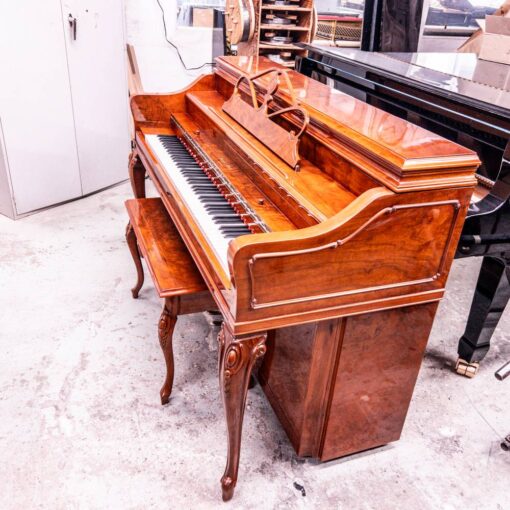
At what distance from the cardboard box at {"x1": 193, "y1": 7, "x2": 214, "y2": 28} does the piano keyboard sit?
2666 millimetres

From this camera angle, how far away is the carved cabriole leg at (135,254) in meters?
2.54

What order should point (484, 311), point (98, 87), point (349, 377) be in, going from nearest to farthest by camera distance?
point (349, 377) → point (484, 311) → point (98, 87)

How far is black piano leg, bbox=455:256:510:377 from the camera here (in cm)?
205

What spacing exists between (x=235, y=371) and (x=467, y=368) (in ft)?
4.56

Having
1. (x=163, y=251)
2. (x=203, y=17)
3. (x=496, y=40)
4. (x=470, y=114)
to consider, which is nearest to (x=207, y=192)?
(x=163, y=251)

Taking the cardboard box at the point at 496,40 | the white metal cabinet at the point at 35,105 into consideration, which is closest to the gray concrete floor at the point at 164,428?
the white metal cabinet at the point at 35,105

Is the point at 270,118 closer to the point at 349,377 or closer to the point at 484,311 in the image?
the point at 349,377

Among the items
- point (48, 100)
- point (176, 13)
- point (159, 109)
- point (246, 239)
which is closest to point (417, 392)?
point (246, 239)

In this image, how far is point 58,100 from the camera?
141 inches

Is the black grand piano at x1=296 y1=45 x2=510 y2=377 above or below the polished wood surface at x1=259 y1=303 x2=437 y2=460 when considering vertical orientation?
above

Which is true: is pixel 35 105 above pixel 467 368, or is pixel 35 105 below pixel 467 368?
above

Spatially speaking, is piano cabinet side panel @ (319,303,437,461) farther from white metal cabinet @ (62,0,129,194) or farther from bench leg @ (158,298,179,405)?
white metal cabinet @ (62,0,129,194)

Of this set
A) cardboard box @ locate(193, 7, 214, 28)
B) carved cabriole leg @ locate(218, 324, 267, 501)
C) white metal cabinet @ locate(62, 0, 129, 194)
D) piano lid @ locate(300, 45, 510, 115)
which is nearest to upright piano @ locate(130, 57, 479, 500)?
carved cabriole leg @ locate(218, 324, 267, 501)

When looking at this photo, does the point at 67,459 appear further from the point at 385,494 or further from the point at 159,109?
the point at 159,109
